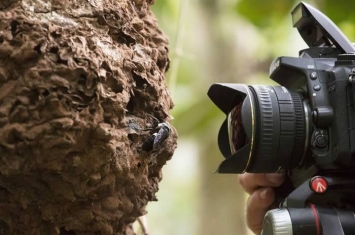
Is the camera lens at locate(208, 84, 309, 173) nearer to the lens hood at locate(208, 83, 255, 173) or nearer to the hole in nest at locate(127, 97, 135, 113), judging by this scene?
the lens hood at locate(208, 83, 255, 173)

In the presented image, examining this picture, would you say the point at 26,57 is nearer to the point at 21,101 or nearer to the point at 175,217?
the point at 21,101

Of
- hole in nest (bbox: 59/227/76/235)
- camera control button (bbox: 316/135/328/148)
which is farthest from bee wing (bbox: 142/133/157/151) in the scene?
camera control button (bbox: 316/135/328/148)

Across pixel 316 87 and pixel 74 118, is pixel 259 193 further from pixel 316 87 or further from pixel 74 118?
pixel 74 118

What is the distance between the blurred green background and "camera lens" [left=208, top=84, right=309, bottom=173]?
0.40m

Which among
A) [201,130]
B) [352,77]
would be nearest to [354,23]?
[201,130]

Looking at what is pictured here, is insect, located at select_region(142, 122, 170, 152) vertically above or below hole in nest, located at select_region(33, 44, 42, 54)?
below

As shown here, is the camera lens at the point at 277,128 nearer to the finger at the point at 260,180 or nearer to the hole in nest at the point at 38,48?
the finger at the point at 260,180

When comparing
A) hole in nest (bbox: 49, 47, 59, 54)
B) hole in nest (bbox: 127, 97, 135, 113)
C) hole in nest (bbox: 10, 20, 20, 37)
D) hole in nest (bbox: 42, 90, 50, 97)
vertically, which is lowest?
hole in nest (bbox: 127, 97, 135, 113)

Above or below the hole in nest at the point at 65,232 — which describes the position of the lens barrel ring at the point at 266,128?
above

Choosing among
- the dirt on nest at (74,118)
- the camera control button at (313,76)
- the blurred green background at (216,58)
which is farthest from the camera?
the blurred green background at (216,58)

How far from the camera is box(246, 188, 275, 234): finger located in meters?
0.97

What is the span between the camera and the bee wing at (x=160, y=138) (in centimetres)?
72

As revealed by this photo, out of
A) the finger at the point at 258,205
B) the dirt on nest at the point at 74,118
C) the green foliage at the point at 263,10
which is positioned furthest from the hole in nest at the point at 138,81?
the green foliage at the point at 263,10

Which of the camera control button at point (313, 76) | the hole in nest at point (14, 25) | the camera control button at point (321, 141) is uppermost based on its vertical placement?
the hole in nest at point (14, 25)
